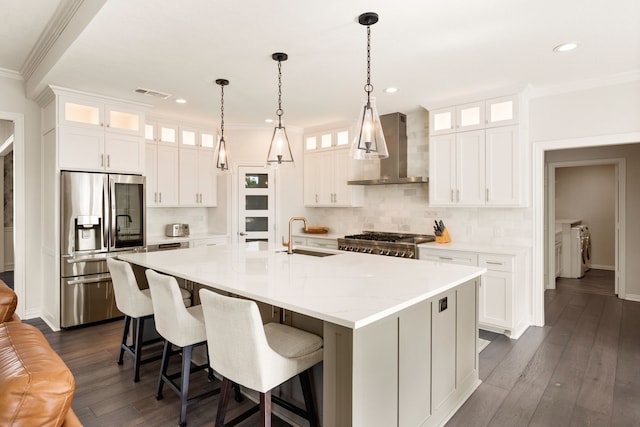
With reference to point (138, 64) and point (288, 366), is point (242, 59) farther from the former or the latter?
point (288, 366)

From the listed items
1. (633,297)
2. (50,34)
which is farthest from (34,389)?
(633,297)

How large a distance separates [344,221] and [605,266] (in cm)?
572

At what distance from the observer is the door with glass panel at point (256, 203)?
5.89m

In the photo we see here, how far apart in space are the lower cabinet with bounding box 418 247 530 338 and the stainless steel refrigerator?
3913 mm

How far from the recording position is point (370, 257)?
312cm

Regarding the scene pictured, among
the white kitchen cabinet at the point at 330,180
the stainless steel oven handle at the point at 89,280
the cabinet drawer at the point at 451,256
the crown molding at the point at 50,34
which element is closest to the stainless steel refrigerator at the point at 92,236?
the stainless steel oven handle at the point at 89,280

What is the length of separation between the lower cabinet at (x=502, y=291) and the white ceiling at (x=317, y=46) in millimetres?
1853

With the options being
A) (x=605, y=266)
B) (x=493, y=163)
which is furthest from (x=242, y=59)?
(x=605, y=266)

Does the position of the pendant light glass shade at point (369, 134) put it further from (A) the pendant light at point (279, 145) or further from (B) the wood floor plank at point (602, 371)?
(B) the wood floor plank at point (602, 371)

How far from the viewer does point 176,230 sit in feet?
17.9

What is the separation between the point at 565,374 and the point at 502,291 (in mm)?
983

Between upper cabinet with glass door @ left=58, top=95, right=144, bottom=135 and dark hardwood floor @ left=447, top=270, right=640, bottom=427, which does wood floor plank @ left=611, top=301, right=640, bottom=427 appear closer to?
dark hardwood floor @ left=447, top=270, right=640, bottom=427

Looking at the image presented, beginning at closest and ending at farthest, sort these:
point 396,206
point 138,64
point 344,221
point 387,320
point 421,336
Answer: point 387,320 < point 421,336 < point 138,64 < point 396,206 < point 344,221

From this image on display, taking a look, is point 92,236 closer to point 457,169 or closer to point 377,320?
point 377,320
